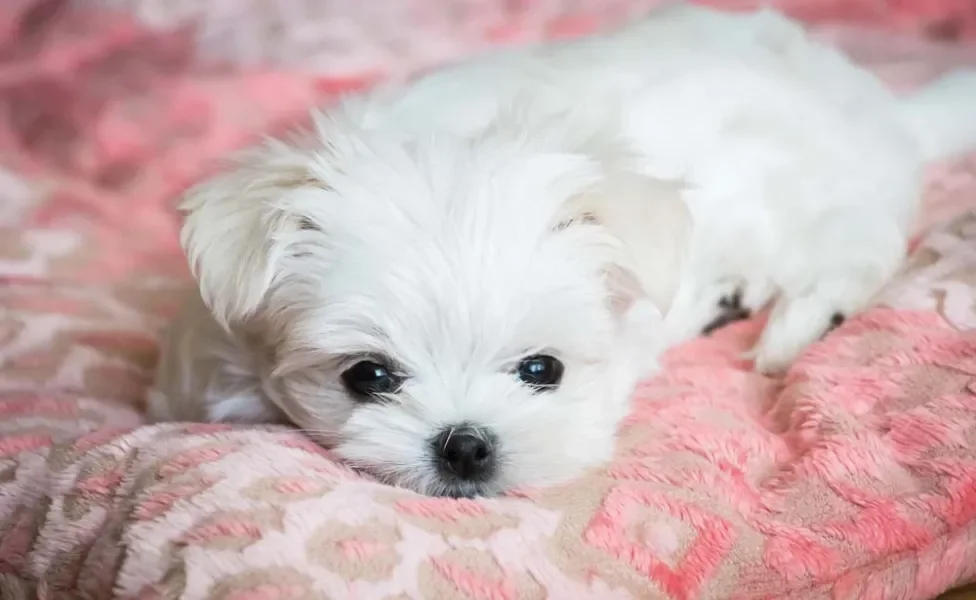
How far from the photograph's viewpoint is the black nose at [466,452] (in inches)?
58.5

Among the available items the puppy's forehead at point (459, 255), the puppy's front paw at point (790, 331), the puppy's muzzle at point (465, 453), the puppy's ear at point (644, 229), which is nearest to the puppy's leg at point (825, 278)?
the puppy's front paw at point (790, 331)

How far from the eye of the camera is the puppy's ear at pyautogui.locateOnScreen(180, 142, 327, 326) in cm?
153

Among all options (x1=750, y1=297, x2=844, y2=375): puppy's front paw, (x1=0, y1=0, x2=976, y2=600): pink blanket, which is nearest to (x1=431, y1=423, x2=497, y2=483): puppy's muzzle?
(x1=0, y1=0, x2=976, y2=600): pink blanket

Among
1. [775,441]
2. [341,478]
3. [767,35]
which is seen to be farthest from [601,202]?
[767,35]

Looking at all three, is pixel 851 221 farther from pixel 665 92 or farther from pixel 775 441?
pixel 775 441

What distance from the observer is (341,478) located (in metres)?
1.37

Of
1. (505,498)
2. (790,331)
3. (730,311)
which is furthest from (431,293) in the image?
(730,311)

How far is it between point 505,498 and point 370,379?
32 cm

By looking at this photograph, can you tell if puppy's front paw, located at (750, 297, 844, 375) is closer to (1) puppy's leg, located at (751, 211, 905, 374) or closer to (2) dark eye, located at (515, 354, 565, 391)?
→ (1) puppy's leg, located at (751, 211, 905, 374)

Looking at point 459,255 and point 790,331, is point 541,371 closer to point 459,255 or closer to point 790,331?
point 459,255

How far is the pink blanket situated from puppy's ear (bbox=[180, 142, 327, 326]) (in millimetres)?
215

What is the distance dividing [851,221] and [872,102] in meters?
0.45

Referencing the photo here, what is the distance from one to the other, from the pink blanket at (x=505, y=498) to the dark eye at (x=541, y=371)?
5.9 inches

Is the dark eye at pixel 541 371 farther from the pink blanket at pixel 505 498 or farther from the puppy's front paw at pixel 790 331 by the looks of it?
→ the puppy's front paw at pixel 790 331
